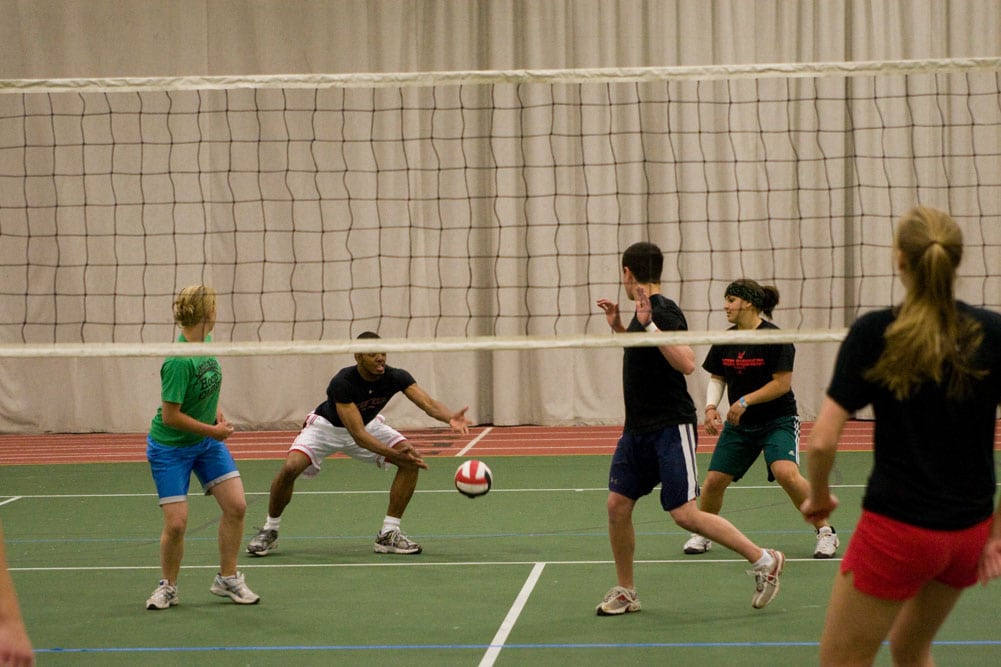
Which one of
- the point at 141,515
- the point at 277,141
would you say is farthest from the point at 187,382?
the point at 277,141

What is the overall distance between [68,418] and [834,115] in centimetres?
1059

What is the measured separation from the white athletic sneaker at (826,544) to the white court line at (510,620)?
5.54ft

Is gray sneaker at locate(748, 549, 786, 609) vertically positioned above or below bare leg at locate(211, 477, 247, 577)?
below

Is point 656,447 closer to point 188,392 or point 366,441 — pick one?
point 188,392

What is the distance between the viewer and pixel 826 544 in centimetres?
745

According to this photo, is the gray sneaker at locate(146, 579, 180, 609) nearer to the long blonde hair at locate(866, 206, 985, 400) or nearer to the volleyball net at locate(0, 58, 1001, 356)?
the long blonde hair at locate(866, 206, 985, 400)

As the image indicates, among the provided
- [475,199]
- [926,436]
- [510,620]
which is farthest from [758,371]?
[475,199]

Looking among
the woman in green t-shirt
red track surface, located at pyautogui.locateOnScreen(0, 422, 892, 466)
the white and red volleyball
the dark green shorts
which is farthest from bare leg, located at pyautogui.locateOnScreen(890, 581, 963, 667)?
red track surface, located at pyautogui.locateOnScreen(0, 422, 892, 466)

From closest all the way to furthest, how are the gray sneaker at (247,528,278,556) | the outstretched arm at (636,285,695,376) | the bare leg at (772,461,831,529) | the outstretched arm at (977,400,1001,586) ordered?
the outstretched arm at (977,400,1001,586) < the outstretched arm at (636,285,695,376) < the bare leg at (772,461,831,529) < the gray sneaker at (247,528,278,556)

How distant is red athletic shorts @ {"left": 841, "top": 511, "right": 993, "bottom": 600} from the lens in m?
3.21

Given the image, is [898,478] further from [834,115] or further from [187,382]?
[834,115]

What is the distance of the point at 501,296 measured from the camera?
15414 millimetres

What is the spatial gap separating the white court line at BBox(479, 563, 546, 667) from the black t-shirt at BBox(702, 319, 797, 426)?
1.57 m

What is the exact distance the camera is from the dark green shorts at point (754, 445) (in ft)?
24.1
